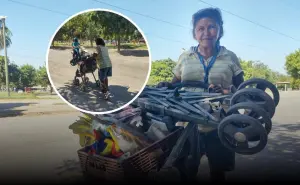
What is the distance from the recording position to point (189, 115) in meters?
2.46

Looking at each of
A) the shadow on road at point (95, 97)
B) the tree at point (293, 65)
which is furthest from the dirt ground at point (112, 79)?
the tree at point (293, 65)

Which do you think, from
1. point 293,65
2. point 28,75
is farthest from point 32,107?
point 293,65

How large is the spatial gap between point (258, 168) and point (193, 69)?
3.10ft

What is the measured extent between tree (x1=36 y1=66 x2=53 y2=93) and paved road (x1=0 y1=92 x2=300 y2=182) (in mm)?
302

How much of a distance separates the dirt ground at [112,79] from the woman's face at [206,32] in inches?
16.8

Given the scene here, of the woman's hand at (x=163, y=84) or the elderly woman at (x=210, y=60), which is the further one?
the woman's hand at (x=163, y=84)

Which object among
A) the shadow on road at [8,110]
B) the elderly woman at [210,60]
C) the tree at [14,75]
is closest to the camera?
the elderly woman at [210,60]

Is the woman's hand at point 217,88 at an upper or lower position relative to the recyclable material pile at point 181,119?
upper

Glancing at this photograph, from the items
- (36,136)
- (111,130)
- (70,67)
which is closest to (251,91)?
(111,130)

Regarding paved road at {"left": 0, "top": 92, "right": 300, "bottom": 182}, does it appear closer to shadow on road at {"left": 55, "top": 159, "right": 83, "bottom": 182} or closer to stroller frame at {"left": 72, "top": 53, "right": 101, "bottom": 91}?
shadow on road at {"left": 55, "top": 159, "right": 83, "bottom": 182}

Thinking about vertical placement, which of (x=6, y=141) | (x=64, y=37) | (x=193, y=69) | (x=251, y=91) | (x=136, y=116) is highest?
(x=64, y=37)

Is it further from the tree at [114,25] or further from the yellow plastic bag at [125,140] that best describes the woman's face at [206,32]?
the yellow plastic bag at [125,140]

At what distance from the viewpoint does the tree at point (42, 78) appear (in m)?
2.42

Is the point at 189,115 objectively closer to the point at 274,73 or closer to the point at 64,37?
the point at 274,73
